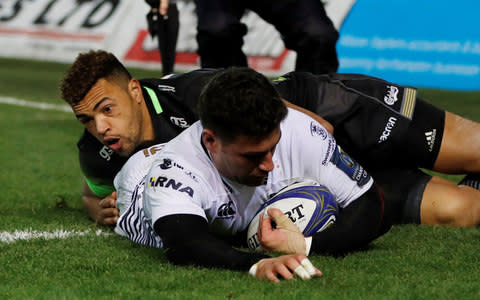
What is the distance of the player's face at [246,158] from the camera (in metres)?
3.49

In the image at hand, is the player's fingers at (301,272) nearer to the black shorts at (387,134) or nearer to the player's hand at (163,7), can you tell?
the black shorts at (387,134)

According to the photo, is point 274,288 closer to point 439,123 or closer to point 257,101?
point 257,101

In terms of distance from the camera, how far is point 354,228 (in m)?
3.94

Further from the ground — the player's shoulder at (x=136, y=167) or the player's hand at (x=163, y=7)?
the player's shoulder at (x=136, y=167)

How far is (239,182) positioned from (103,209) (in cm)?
125

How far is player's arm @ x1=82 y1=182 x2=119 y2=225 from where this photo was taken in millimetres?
4777

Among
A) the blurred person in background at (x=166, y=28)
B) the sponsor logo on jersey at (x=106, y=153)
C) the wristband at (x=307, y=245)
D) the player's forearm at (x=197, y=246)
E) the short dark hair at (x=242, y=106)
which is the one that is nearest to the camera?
the short dark hair at (x=242, y=106)

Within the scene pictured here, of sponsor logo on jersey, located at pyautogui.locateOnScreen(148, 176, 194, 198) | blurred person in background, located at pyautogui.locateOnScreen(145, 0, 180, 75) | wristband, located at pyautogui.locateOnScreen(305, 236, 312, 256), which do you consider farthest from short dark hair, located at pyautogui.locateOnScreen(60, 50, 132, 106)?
blurred person in background, located at pyautogui.locateOnScreen(145, 0, 180, 75)

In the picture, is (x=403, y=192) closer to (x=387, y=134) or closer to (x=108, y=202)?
(x=387, y=134)

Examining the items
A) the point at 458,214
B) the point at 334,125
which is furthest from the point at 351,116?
the point at 458,214

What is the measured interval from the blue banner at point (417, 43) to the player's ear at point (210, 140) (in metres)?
9.21

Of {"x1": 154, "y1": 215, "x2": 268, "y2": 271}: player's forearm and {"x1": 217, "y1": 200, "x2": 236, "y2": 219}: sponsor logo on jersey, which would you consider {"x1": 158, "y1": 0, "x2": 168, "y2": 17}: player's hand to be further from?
{"x1": 154, "y1": 215, "x2": 268, "y2": 271}: player's forearm

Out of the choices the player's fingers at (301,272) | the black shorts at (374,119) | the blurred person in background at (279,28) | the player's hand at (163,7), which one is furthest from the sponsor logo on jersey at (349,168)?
the player's hand at (163,7)

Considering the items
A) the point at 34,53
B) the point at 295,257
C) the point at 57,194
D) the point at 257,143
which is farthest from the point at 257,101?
the point at 34,53
